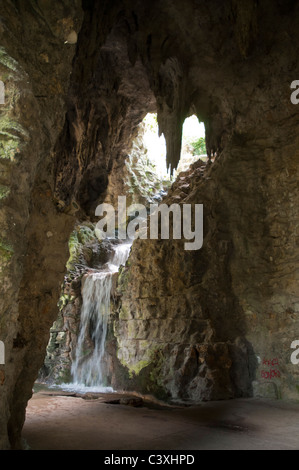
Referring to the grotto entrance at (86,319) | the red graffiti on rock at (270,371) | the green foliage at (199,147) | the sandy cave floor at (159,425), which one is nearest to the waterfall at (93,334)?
the grotto entrance at (86,319)

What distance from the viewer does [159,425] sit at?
5195 millimetres

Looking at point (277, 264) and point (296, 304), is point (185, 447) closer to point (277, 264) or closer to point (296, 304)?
point (296, 304)

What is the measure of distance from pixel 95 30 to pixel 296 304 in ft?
25.1

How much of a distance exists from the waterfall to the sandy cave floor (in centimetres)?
256

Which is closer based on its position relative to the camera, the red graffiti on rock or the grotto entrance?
the red graffiti on rock

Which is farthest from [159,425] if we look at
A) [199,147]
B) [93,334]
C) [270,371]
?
[199,147]

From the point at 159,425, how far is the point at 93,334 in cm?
568

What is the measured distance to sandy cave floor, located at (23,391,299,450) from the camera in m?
4.05

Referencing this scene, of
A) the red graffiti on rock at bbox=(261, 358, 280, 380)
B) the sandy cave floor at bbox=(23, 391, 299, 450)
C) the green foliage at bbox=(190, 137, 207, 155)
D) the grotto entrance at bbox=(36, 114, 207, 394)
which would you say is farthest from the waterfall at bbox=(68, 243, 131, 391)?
the green foliage at bbox=(190, 137, 207, 155)

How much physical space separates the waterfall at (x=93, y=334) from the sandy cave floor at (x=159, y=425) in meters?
2.56

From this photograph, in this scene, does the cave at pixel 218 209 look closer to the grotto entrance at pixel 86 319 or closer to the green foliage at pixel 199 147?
the grotto entrance at pixel 86 319

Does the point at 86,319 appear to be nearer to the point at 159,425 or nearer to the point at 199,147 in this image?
the point at 159,425

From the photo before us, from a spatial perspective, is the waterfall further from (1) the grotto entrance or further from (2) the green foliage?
(2) the green foliage

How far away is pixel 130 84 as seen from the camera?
11.9 m
